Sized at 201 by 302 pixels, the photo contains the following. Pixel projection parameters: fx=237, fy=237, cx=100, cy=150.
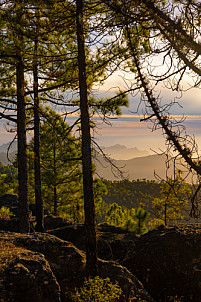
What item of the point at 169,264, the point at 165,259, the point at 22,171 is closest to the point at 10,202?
the point at 22,171

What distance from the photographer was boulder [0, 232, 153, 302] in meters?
5.53

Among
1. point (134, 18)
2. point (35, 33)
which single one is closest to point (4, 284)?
point (134, 18)

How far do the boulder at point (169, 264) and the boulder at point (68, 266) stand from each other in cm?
109

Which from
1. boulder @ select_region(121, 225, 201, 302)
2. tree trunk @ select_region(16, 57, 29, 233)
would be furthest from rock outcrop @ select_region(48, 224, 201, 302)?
tree trunk @ select_region(16, 57, 29, 233)

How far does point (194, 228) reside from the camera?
27.5 feet

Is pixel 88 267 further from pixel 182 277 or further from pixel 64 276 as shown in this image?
pixel 182 277

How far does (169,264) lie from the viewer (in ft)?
23.0

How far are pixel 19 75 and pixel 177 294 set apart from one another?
30.0ft

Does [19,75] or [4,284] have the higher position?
[19,75]

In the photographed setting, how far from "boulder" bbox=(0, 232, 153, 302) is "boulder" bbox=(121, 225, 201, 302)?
1.09 metres

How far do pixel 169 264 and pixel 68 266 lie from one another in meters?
3.04

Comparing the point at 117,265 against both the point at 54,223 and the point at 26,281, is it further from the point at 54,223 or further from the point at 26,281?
the point at 54,223

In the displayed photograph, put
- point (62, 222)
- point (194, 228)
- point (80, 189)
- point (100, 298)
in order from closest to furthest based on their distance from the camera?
point (100, 298)
point (194, 228)
point (62, 222)
point (80, 189)

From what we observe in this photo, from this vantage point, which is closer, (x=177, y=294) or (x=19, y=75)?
(x=177, y=294)
